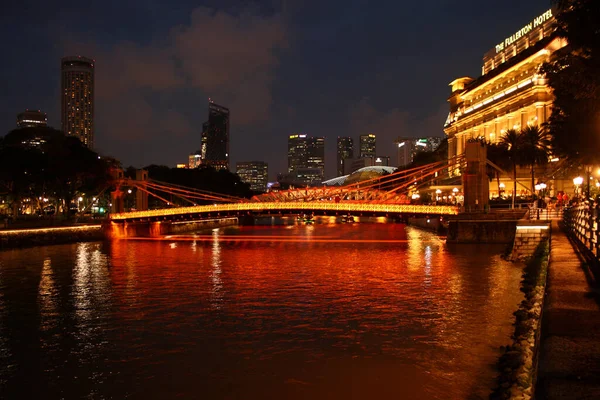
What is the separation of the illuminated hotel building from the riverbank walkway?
66.5 meters

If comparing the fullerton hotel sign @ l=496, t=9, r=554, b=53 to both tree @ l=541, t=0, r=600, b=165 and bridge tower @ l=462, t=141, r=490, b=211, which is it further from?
tree @ l=541, t=0, r=600, b=165

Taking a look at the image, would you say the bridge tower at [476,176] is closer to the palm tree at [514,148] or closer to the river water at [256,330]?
the palm tree at [514,148]

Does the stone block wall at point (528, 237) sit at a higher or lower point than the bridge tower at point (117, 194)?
lower

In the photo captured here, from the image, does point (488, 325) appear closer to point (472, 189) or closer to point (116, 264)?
point (116, 264)

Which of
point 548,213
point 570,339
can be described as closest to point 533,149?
point 548,213

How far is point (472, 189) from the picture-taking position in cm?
5131

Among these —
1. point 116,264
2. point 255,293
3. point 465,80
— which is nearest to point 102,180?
point 116,264

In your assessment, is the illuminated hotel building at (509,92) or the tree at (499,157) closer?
the tree at (499,157)

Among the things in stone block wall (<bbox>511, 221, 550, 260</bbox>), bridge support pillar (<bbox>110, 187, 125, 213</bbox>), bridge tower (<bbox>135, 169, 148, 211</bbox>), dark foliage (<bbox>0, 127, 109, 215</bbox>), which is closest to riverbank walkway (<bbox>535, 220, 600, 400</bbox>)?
stone block wall (<bbox>511, 221, 550, 260</bbox>)

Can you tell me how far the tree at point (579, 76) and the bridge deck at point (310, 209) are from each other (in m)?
20.5

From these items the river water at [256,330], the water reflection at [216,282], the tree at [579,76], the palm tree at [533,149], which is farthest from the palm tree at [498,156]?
the water reflection at [216,282]

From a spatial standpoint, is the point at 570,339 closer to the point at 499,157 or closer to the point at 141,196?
the point at 499,157

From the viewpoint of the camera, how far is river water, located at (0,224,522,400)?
489 inches

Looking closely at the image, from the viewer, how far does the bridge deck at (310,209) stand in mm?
50969
